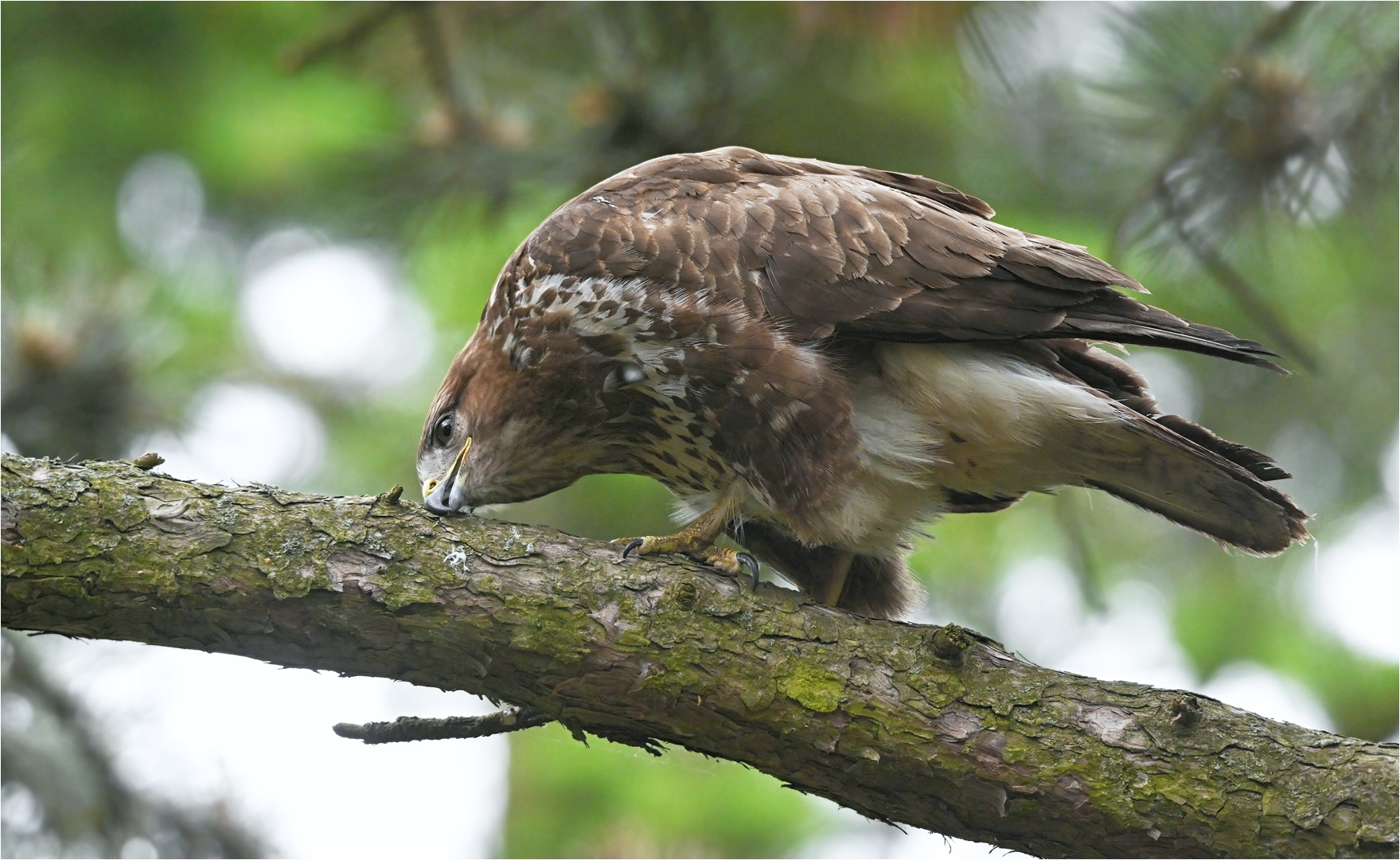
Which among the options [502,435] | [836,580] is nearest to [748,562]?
[836,580]

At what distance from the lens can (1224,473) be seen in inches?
142

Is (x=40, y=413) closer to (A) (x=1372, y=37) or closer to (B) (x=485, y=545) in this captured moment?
(B) (x=485, y=545)

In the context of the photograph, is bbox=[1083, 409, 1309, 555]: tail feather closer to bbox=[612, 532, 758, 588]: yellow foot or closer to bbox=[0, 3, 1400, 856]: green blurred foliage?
bbox=[0, 3, 1400, 856]: green blurred foliage

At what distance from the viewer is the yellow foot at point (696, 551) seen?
362cm

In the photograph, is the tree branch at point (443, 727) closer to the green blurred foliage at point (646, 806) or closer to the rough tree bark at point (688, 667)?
the rough tree bark at point (688, 667)

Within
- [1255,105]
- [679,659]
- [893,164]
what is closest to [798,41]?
[893,164]

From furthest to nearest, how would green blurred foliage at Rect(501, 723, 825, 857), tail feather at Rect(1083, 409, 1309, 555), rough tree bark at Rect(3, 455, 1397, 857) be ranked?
1. green blurred foliage at Rect(501, 723, 825, 857)
2. tail feather at Rect(1083, 409, 1309, 555)
3. rough tree bark at Rect(3, 455, 1397, 857)

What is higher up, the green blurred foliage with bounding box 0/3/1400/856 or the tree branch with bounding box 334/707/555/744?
the green blurred foliage with bounding box 0/3/1400/856

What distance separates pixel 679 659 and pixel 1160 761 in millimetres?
1246

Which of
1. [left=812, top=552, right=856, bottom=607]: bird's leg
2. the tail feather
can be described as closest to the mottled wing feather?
the tail feather

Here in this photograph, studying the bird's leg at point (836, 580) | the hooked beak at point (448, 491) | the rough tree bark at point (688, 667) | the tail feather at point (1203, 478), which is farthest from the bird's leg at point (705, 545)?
the tail feather at point (1203, 478)

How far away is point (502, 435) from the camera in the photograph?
429cm

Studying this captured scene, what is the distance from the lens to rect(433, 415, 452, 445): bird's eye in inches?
175

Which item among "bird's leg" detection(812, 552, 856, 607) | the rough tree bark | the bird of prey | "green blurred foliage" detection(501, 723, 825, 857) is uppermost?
the bird of prey
